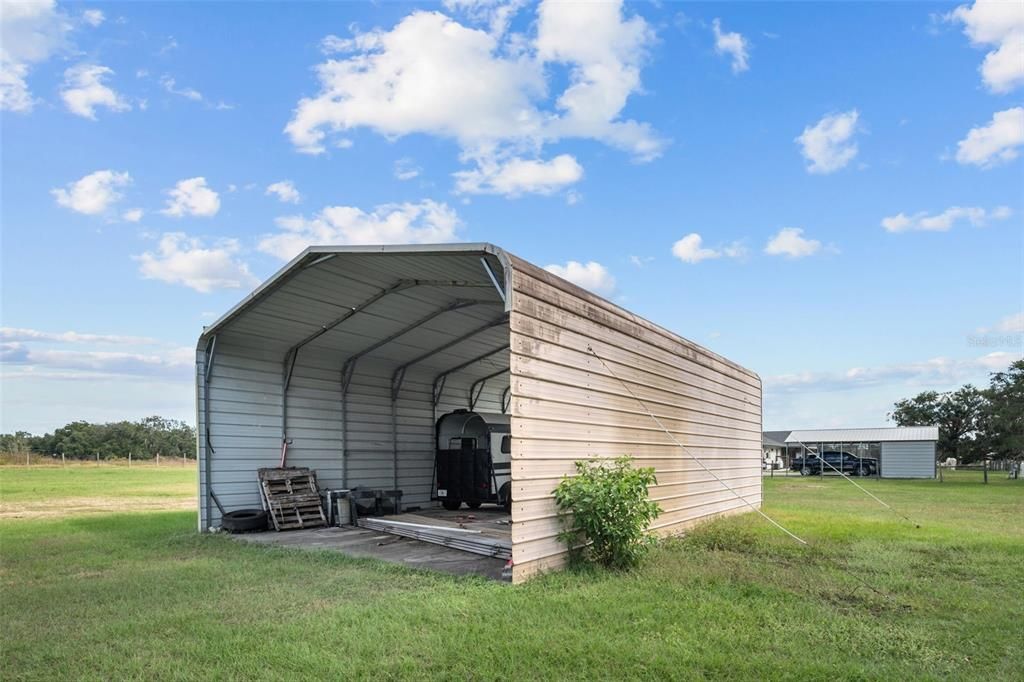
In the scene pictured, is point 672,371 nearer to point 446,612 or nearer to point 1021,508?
point 446,612

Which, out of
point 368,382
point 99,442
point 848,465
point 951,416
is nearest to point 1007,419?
point 848,465

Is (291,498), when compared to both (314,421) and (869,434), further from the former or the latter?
(869,434)

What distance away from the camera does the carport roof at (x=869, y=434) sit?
3559 centimetres

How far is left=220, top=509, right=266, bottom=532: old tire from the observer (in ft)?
36.3

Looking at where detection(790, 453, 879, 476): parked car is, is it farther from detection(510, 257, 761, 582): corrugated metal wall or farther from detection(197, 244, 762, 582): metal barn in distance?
detection(510, 257, 761, 582): corrugated metal wall

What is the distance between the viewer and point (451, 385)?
53.8 ft

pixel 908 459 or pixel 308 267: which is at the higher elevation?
pixel 308 267

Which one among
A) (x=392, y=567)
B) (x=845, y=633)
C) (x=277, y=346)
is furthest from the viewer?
(x=277, y=346)

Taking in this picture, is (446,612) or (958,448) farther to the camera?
(958,448)

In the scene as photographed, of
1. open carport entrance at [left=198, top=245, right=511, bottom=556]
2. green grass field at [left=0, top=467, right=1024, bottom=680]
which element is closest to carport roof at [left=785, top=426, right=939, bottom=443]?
open carport entrance at [left=198, top=245, right=511, bottom=556]

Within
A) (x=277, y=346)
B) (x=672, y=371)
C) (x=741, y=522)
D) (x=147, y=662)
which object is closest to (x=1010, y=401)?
(x=741, y=522)

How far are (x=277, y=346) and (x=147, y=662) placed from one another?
815 centimetres

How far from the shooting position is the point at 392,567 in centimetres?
803

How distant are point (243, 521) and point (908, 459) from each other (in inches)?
1385
